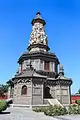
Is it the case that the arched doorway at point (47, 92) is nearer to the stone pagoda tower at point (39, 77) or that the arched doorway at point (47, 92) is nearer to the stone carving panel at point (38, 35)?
the stone pagoda tower at point (39, 77)

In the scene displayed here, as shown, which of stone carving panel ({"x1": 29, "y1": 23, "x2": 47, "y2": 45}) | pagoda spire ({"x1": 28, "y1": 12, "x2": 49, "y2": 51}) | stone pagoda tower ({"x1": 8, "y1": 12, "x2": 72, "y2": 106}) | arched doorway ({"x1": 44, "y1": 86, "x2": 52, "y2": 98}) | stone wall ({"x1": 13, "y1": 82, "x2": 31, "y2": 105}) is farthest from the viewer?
stone carving panel ({"x1": 29, "y1": 23, "x2": 47, "y2": 45})

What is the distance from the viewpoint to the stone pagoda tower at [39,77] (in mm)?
23109

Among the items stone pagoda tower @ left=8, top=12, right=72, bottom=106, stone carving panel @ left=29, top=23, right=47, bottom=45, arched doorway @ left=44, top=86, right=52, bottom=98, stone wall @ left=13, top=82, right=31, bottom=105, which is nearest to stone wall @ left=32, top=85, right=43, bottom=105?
stone pagoda tower @ left=8, top=12, right=72, bottom=106

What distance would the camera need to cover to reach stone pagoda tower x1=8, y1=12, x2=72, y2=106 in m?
23.1

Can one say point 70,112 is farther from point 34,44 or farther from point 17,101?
point 34,44

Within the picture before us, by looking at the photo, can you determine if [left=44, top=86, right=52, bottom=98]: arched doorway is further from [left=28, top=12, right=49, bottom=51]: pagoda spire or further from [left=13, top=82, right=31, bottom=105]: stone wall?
[left=28, top=12, right=49, bottom=51]: pagoda spire

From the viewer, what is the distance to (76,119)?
13148 mm

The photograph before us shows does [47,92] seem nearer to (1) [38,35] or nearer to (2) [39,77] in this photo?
(2) [39,77]

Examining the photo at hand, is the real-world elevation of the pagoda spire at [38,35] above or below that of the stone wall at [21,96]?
above

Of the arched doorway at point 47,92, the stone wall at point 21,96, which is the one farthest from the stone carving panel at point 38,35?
the stone wall at point 21,96

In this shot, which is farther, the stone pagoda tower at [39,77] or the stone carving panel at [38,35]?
the stone carving panel at [38,35]

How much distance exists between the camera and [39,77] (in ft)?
77.2

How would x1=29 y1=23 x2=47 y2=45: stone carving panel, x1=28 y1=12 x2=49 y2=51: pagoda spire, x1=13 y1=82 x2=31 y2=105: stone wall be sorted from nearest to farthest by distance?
x1=13 y1=82 x2=31 y2=105: stone wall → x1=28 y1=12 x2=49 y2=51: pagoda spire → x1=29 y1=23 x2=47 y2=45: stone carving panel

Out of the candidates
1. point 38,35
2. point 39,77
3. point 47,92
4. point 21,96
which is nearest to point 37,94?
point 21,96
